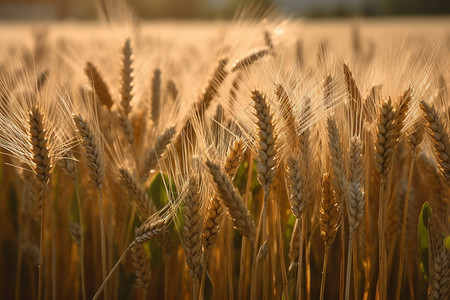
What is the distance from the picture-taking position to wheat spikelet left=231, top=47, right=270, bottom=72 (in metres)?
1.28

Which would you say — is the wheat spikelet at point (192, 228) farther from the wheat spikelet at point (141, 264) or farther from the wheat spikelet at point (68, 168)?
the wheat spikelet at point (68, 168)

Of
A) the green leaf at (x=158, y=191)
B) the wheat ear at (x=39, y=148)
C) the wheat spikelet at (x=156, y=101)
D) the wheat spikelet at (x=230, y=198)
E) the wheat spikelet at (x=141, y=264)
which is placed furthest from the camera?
the wheat spikelet at (x=156, y=101)

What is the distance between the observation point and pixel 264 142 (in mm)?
965

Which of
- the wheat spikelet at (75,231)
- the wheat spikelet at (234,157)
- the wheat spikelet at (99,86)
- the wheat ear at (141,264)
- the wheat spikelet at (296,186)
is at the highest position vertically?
the wheat spikelet at (99,86)

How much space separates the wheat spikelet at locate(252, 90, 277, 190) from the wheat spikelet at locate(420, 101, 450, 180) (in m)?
0.33

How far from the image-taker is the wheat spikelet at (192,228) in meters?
0.94

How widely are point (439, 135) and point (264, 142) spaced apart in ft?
1.22

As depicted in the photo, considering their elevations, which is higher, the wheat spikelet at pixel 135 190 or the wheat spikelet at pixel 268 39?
the wheat spikelet at pixel 268 39

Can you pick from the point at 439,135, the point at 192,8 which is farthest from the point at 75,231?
the point at 192,8

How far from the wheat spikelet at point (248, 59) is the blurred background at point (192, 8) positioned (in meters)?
11.0

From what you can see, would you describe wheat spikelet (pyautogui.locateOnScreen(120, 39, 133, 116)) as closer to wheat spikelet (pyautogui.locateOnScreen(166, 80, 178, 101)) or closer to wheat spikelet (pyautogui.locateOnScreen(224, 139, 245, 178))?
wheat spikelet (pyautogui.locateOnScreen(166, 80, 178, 101))

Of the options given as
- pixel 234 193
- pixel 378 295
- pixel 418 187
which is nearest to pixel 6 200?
pixel 234 193

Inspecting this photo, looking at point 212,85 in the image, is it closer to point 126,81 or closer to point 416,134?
point 126,81

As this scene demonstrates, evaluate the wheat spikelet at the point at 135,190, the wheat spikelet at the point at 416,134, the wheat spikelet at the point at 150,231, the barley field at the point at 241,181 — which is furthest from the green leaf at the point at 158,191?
the wheat spikelet at the point at 416,134
